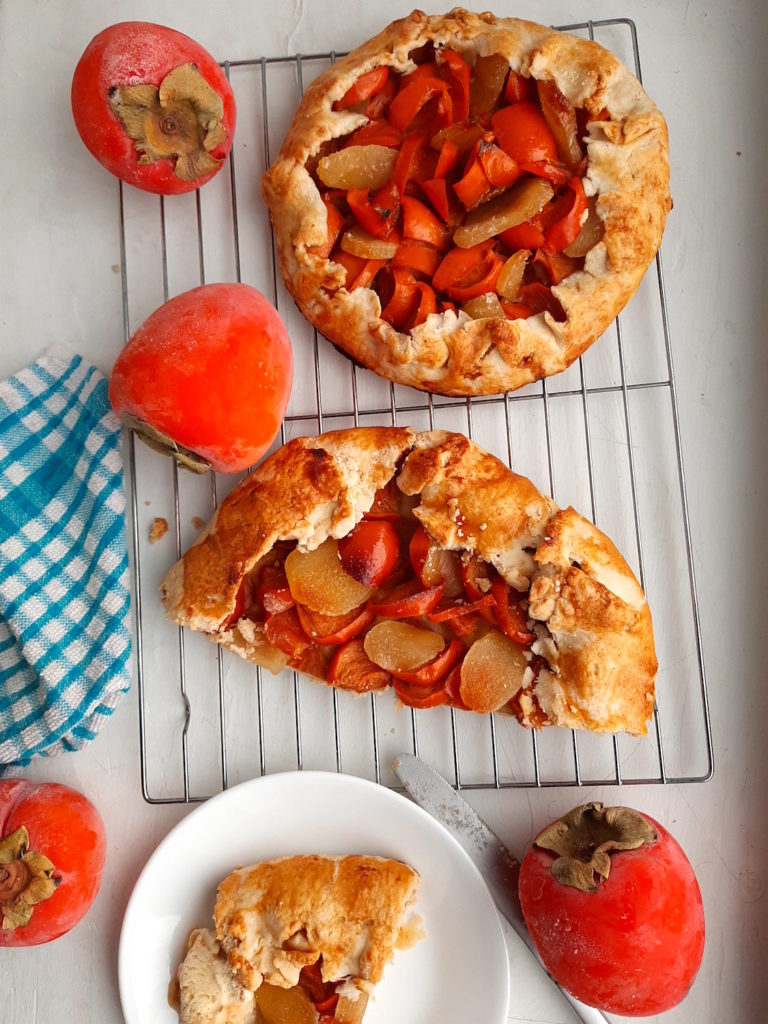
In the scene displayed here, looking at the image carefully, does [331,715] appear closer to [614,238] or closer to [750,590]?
[750,590]

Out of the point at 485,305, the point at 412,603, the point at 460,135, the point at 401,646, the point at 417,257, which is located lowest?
the point at 401,646

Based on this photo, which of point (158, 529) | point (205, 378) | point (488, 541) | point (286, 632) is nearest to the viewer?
point (205, 378)

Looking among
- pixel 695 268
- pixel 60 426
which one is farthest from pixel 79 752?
pixel 695 268

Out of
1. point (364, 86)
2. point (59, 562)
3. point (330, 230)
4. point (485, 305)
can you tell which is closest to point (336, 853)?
point (59, 562)

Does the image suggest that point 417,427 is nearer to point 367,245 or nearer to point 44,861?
point 367,245

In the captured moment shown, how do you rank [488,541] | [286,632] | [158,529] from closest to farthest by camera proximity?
[488,541], [286,632], [158,529]

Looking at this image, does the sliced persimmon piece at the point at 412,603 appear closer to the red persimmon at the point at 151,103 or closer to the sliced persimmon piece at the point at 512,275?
the sliced persimmon piece at the point at 512,275

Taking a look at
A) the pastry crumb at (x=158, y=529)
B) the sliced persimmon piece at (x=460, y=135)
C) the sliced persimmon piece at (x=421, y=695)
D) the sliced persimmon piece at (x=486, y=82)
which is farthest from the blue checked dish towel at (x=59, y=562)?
the sliced persimmon piece at (x=486, y=82)
